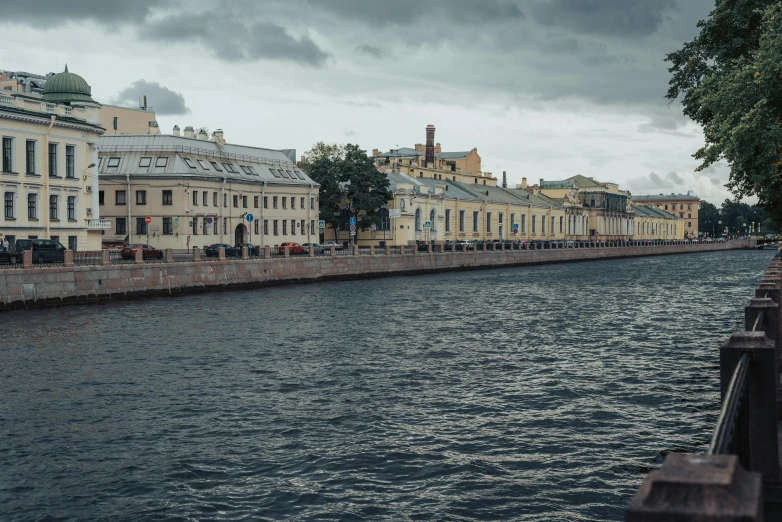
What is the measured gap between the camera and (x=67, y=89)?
62094mm

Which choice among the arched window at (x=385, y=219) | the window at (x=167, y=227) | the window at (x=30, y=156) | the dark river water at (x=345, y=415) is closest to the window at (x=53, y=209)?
the window at (x=30, y=156)

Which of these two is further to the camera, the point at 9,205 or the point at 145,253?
the point at 9,205

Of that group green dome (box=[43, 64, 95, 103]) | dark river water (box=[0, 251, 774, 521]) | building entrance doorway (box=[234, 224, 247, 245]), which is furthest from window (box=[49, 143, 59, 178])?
dark river water (box=[0, 251, 774, 521])

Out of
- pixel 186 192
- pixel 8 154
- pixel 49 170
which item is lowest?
pixel 186 192

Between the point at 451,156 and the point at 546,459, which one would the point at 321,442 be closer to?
the point at 546,459

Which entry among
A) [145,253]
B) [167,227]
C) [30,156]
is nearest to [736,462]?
[145,253]

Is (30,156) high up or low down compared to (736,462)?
up

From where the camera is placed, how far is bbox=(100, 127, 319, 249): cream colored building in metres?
70.8

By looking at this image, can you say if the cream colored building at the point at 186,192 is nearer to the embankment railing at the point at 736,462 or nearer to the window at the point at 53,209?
the window at the point at 53,209

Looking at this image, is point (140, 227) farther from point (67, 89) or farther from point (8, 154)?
point (8, 154)

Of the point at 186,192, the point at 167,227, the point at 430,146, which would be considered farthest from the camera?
the point at 430,146

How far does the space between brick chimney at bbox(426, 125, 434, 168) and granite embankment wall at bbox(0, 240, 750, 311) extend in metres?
41.6

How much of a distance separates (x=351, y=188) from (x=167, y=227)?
2256cm

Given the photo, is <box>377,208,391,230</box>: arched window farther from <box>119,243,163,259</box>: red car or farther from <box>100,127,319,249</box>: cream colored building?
<box>119,243,163,259</box>: red car
